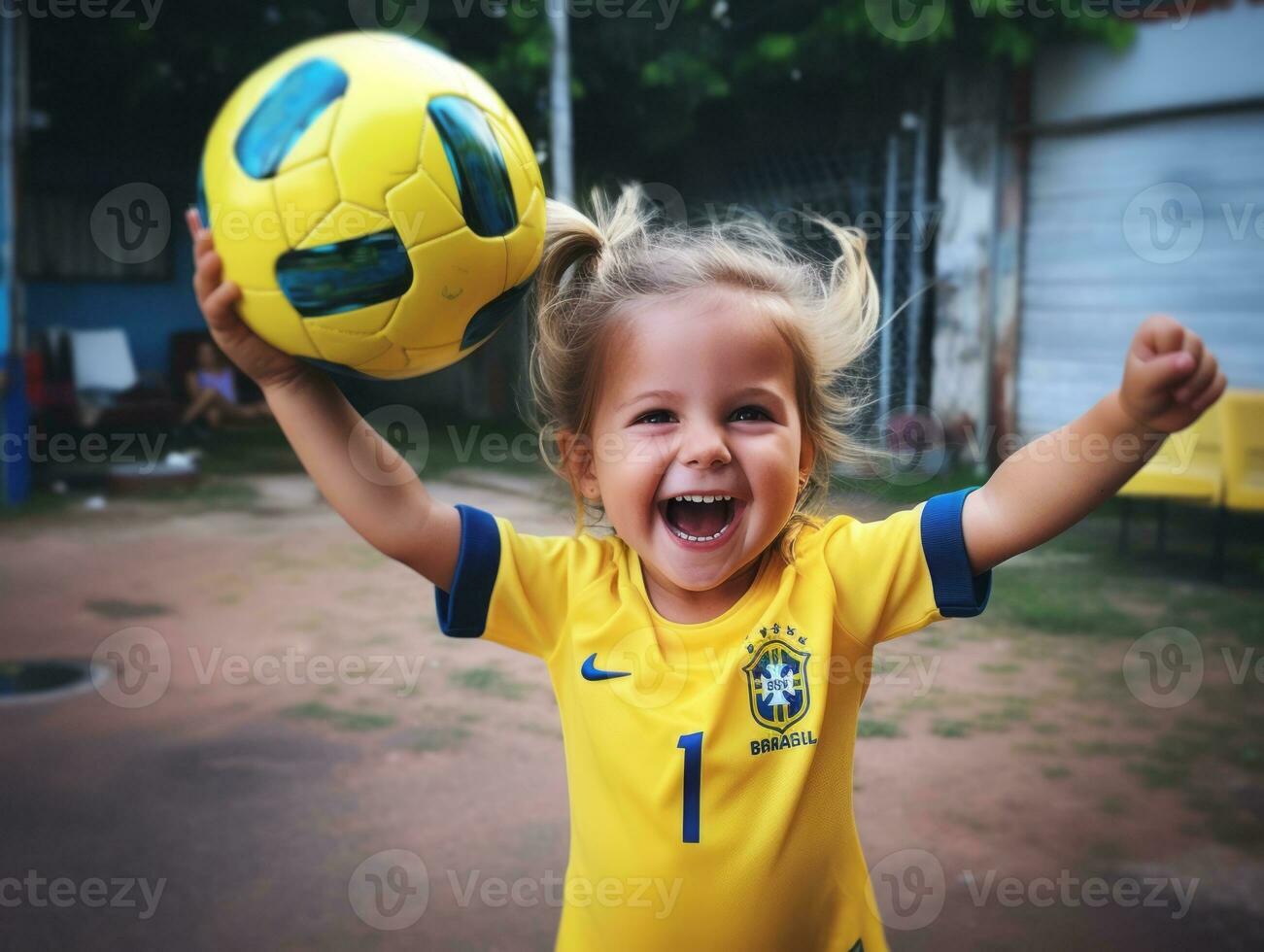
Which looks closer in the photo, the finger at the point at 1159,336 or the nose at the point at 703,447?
the finger at the point at 1159,336

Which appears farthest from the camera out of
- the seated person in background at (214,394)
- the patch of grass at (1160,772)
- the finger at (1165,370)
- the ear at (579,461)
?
the seated person in background at (214,394)

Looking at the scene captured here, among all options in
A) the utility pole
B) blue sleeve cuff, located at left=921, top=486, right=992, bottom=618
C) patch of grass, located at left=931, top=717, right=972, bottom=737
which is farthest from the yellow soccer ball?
the utility pole

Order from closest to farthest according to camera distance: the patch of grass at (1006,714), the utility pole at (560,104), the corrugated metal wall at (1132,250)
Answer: the patch of grass at (1006,714)
the utility pole at (560,104)
the corrugated metal wall at (1132,250)

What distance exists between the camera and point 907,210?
30.6 ft

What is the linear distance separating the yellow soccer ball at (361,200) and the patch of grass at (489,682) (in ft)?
8.89

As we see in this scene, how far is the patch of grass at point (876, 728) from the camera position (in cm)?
380

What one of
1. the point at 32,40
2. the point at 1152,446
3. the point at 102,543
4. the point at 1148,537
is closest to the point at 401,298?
the point at 1152,446

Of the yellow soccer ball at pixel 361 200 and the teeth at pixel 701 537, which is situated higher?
the yellow soccer ball at pixel 361 200

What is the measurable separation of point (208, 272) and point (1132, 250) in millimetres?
8424

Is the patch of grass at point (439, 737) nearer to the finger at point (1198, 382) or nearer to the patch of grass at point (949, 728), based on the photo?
the patch of grass at point (949, 728)

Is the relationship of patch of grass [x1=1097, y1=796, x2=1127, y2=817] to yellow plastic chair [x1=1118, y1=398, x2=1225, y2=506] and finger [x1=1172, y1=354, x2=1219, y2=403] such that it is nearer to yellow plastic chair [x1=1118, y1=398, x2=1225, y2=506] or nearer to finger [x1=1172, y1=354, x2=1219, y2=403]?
finger [x1=1172, y1=354, x2=1219, y2=403]

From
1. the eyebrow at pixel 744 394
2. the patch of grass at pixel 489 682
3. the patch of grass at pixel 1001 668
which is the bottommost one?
the patch of grass at pixel 489 682

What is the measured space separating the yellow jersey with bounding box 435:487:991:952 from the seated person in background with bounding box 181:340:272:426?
10.5 metres

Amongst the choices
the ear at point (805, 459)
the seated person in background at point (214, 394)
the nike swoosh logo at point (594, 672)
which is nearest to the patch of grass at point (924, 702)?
the ear at point (805, 459)
